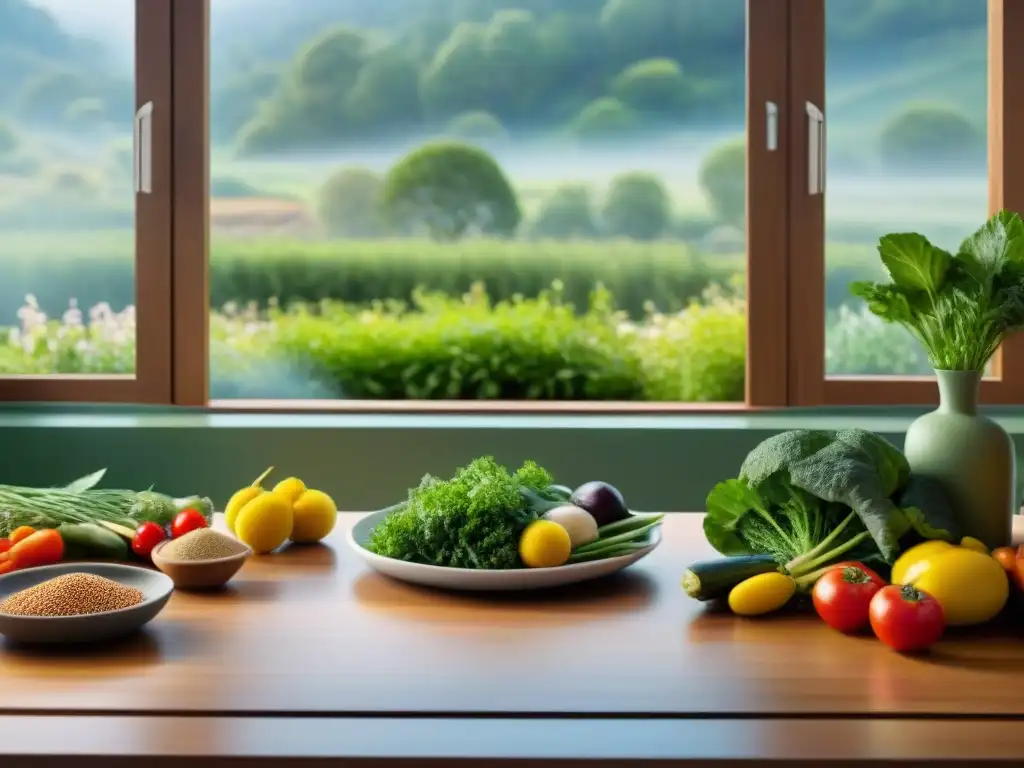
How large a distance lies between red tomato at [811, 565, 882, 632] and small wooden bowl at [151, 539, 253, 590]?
773 mm

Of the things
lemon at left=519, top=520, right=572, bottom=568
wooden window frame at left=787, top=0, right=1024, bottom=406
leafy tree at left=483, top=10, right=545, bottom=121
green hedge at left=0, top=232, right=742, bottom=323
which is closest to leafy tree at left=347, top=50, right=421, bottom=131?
leafy tree at left=483, top=10, right=545, bottom=121

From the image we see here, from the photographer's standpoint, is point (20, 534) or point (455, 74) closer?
point (20, 534)

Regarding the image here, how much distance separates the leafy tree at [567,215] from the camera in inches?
126

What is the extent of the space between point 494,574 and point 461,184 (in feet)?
6.52

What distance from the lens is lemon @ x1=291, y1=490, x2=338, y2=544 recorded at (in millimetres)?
1761

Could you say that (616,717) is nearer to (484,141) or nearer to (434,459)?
(434,459)

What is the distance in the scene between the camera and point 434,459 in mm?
2797

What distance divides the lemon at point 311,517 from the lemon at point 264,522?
0.18 ft

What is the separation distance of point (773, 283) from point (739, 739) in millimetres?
2156

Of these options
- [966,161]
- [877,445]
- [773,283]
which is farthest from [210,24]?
[877,445]

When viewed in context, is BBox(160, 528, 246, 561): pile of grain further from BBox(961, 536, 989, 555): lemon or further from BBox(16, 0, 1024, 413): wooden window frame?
BBox(16, 0, 1024, 413): wooden window frame

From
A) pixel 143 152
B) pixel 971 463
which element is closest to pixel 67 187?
pixel 143 152

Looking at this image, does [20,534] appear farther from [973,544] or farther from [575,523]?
[973,544]

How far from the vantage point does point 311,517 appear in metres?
1.76
